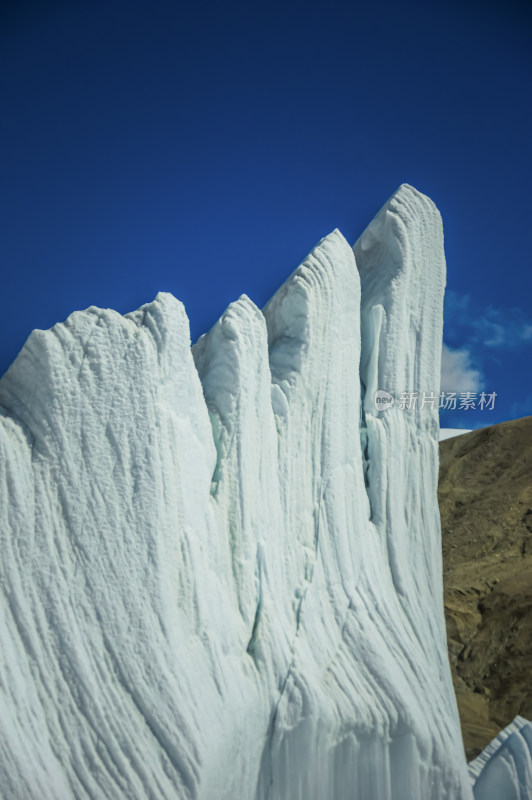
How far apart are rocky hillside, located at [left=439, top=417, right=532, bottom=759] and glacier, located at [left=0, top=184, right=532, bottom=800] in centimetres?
348

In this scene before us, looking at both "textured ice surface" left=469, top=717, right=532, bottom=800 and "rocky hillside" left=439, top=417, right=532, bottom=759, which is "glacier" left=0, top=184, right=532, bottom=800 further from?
"rocky hillside" left=439, top=417, right=532, bottom=759

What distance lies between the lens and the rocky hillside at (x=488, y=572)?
8.18 metres

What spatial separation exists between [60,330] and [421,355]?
116 inches

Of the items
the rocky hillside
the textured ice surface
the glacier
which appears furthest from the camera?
the rocky hillside

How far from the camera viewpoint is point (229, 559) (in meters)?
3.73

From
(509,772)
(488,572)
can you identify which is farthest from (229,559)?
(488,572)

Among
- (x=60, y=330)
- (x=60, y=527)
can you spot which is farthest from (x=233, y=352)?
(x=60, y=527)

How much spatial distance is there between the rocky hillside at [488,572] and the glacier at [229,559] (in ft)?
11.4

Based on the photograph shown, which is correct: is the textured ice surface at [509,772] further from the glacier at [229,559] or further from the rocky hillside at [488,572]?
the rocky hillside at [488,572]

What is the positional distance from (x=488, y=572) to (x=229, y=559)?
27.6 feet

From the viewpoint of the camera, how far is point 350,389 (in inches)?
183

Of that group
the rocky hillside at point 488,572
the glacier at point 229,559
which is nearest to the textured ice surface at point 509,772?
the glacier at point 229,559

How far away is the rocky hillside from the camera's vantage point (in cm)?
818

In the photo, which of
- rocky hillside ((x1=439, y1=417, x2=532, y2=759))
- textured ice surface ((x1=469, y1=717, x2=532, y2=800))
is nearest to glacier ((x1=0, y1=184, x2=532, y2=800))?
textured ice surface ((x1=469, y1=717, x2=532, y2=800))
